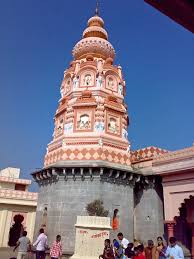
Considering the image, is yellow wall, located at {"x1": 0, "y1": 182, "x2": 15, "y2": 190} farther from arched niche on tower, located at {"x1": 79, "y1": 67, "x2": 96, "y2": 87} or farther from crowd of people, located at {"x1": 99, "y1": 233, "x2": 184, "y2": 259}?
crowd of people, located at {"x1": 99, "y1": 233, "x2": 184, "y2": 259}

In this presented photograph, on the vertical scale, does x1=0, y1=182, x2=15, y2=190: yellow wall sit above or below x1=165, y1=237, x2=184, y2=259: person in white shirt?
above

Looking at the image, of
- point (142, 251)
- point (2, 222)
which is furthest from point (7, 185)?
point (142, 251)

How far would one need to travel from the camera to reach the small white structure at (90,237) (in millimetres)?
10844

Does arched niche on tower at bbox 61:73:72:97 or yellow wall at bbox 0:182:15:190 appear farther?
yellow wall at bbox 0:182:15:190

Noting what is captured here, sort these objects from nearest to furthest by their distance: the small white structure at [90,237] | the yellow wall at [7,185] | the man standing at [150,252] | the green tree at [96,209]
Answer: the man standing at [150,252] < the small white structure at [90,237] < the green tree at [96,209] < the yellow wall at [7,185]

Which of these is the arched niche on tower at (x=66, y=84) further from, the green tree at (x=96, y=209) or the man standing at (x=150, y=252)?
the man standing at (x=150, y=252)

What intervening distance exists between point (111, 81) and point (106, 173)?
7644 millimetres

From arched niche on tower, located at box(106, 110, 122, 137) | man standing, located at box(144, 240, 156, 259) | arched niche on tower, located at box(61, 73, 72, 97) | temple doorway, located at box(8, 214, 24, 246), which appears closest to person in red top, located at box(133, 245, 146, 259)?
man standing, located at box(144, 240, 156, 259)

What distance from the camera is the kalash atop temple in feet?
51.7

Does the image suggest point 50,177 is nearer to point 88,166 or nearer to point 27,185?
point 88,166

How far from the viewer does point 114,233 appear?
15.7 metres

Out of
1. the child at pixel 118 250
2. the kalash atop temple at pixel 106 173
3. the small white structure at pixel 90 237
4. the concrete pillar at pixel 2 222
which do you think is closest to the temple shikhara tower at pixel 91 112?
the kalash atop temple at pixel 106 173

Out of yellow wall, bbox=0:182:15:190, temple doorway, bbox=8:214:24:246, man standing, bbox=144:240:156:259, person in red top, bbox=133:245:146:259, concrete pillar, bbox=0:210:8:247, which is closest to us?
person in red top, bbox=133:245:146:259

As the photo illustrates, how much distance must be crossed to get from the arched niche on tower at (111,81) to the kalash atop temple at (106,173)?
8 cm
